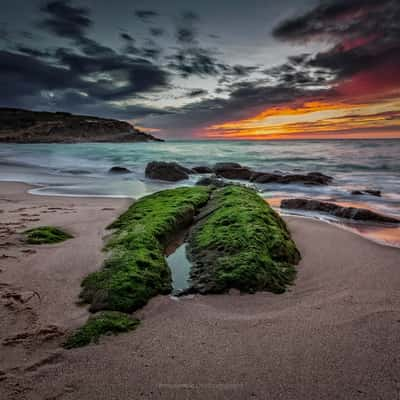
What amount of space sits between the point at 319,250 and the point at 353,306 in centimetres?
178

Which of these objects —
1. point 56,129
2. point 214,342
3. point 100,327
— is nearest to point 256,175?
point 214,342

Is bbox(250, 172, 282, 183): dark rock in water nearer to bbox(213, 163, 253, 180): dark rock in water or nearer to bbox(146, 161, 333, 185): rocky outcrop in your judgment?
bbox(146, 161, 333, 185): rocky outcrop

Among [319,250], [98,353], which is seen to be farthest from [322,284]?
[98,353]

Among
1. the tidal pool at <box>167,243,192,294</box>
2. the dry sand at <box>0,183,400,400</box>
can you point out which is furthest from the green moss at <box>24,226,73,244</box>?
the tidal pool at <box>167,243,192,294</box>

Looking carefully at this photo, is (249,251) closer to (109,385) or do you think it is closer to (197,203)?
(109,385)

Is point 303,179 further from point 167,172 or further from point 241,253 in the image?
point 241,253

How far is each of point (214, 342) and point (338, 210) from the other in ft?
20.8

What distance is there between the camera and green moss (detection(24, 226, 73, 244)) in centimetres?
459

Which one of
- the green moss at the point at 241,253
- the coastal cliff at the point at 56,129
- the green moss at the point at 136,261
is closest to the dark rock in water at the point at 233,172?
the green moss at the point at 136,261

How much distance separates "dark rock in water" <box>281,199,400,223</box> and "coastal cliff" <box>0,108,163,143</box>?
7742 centimetres

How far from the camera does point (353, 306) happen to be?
3.07 metres

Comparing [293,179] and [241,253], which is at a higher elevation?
[293,179]

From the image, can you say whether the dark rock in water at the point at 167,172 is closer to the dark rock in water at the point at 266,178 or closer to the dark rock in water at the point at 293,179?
the dark rock in water at the point at 266,178

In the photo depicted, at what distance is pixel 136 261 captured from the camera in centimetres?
358
